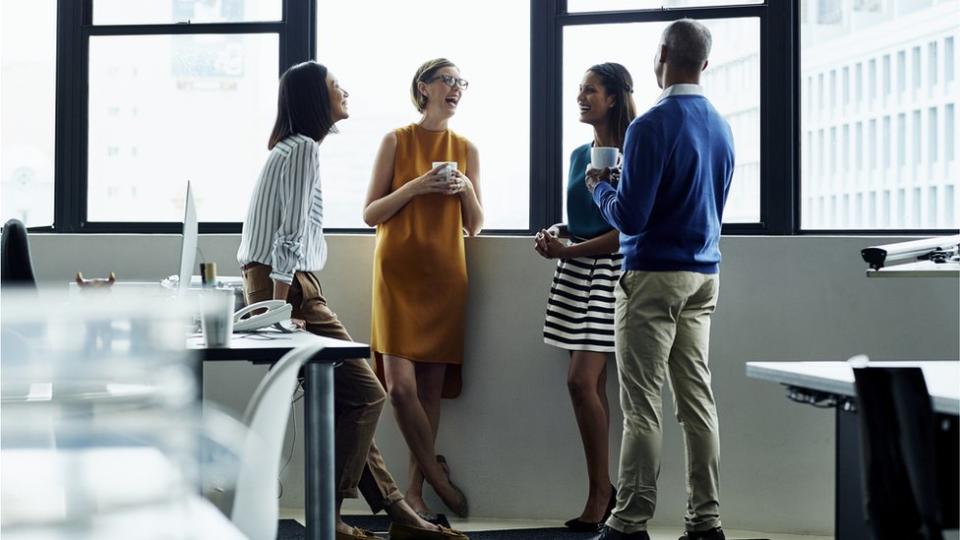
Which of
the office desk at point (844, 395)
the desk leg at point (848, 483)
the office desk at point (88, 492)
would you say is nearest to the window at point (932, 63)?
the office desk at point (844, 395)

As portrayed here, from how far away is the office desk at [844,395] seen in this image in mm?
2107

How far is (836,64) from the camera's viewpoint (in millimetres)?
4266

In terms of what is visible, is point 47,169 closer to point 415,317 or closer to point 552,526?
point 415,317

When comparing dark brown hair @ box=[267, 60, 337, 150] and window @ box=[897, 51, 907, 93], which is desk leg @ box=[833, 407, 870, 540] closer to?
dark brown hair @ box=[267, 60, 337, 150]

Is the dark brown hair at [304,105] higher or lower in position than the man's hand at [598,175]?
higher

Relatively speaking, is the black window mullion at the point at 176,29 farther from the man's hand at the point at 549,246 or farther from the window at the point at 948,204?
the window at the point at 948,204

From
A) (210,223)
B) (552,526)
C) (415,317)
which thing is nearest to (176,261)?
(210,223)

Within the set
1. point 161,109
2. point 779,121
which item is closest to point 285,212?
point 161,109

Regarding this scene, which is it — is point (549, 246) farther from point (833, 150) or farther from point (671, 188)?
point (833, 150)

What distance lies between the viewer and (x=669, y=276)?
133 inches

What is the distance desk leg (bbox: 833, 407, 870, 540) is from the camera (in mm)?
2363

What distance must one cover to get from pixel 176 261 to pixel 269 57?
3.01 ft

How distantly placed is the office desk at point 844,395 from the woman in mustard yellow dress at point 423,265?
187cm

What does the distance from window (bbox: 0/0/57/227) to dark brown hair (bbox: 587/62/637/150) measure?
2335mm
